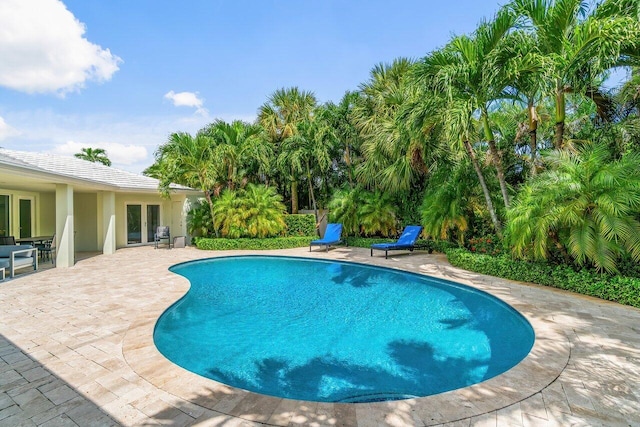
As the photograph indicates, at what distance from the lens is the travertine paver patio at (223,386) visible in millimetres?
2766

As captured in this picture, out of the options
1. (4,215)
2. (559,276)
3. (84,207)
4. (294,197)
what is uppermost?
(294,197)

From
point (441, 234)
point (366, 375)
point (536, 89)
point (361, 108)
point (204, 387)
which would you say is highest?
point (361, 108)

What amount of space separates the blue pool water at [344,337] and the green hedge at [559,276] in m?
1.56

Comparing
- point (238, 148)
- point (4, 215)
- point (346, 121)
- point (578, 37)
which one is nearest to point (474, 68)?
point (578, 37)

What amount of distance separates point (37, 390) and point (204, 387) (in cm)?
175

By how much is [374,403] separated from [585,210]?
643cm

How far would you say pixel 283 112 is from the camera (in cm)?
1878

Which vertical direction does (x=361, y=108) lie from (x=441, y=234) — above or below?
above

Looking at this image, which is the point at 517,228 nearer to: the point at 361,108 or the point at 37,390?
the point at 37,390

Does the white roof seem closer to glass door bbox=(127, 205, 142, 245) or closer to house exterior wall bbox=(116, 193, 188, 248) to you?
house exterior wall bbox=(116, 193, 188, 248)

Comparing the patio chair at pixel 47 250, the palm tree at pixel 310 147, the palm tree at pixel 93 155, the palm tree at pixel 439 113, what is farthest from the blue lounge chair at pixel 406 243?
the palm tree at pixel 93 155

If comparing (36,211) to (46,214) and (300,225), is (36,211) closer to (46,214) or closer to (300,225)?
(46,214)

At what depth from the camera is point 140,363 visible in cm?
379

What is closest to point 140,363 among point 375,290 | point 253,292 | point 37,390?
point 37,390
